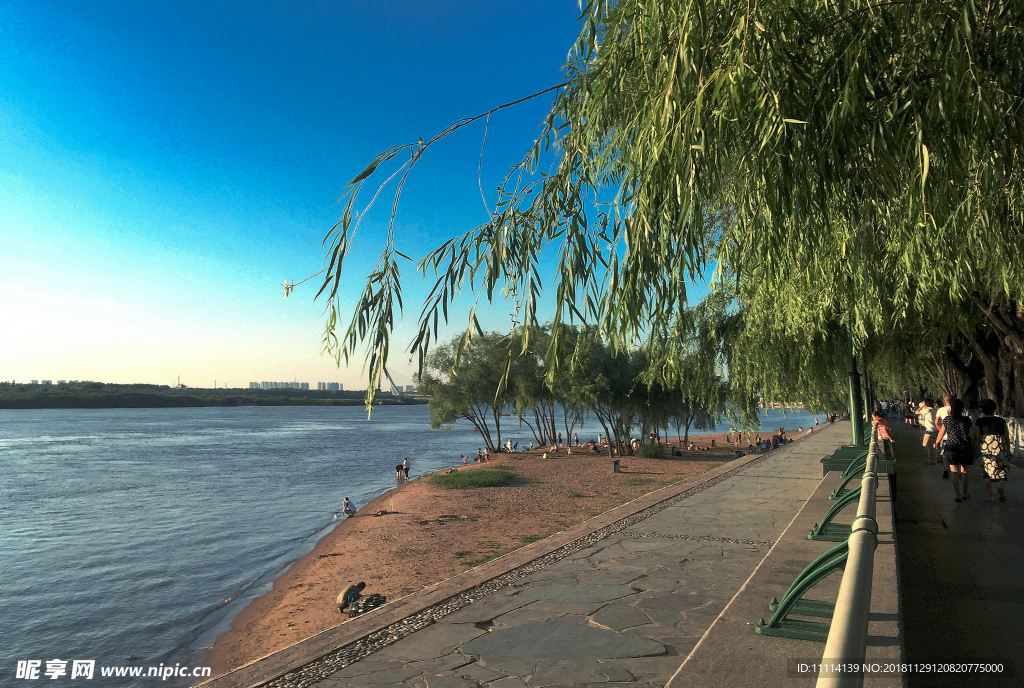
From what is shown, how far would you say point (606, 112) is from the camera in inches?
145

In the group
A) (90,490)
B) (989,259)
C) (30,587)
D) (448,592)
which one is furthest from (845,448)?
(90,490)

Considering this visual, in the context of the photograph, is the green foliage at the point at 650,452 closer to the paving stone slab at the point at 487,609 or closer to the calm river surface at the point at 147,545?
the calm river surface at the point at 147,545

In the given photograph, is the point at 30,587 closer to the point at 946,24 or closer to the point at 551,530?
the point at 551,530

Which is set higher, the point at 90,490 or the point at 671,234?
the point at 671,234

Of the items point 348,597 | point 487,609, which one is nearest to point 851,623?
point 487,609

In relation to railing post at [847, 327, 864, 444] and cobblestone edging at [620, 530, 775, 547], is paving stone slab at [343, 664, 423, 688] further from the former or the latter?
railing post at [847, 327, 864, 444]

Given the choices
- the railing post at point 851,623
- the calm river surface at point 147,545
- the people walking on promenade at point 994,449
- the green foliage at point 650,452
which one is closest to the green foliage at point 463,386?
the calm river surface at point 147,545

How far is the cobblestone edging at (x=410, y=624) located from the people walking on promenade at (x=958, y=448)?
3.84m

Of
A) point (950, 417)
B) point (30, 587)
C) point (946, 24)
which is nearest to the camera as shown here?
point (946, 24)

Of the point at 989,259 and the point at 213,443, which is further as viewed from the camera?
the point at 213,443

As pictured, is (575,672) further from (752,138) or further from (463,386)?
(463,386)

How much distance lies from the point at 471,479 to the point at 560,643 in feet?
87.3

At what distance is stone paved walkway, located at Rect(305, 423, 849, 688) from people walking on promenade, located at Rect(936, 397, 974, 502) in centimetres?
292

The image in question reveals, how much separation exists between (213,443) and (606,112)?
81221 mm
